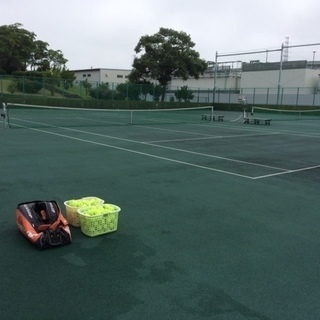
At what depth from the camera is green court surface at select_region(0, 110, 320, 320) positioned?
303cm

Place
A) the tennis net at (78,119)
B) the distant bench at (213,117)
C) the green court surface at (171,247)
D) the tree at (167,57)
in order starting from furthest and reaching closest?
the tree at (167,57), the distant bench at (213,117), the tennis net at (78,119), the green court surface at (171,247)

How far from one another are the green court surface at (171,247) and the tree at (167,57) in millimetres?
37664

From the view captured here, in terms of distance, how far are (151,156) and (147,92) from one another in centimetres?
3378

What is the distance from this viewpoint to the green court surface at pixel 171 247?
3031mm

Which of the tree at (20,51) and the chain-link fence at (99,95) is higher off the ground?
the tree at (20,51)

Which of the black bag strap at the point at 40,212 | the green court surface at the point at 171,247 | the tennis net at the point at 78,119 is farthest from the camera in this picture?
the tennis net at the point at 78,119

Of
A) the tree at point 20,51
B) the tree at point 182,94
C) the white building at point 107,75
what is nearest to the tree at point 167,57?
the tree at point 182,94

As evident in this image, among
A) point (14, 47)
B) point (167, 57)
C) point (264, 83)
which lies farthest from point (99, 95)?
point (264, 83)

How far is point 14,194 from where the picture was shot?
6000 millimetres

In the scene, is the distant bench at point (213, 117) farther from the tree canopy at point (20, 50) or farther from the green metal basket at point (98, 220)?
the tree canopy at point (20, 50)

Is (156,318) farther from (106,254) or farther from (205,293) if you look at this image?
(106,254)

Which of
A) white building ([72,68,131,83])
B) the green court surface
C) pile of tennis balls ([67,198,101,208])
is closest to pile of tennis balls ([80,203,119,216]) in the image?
pile of tennis balls ([67,198,101,208])

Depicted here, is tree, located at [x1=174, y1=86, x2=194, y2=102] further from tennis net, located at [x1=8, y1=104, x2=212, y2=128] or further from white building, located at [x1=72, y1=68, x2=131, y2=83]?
white building, located at [x1=72, y1=68, x2=131, y2=83]

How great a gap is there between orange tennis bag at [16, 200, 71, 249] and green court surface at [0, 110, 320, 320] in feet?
0.31
